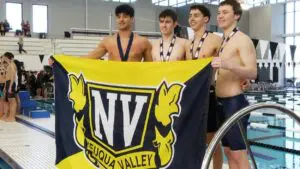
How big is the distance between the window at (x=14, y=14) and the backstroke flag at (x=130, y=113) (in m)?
22.1

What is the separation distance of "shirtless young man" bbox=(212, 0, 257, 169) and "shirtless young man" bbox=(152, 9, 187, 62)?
1.54 ft

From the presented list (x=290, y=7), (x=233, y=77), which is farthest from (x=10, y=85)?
(x=290, y=7)

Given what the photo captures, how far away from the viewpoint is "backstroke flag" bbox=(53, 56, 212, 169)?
2668mm

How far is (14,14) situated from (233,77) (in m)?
23.5

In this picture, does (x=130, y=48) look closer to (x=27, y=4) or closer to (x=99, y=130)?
(x=99, y=130)

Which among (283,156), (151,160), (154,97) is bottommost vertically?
(283,156)

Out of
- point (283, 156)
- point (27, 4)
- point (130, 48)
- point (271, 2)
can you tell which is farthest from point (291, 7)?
point (130, 48)

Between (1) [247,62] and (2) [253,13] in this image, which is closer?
(1) [247,62]

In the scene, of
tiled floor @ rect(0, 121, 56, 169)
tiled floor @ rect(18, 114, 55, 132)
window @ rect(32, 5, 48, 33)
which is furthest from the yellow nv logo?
window @ rect(32, 5, 48, 33)

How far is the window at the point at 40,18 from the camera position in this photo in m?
24.6

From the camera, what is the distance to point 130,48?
3.58m

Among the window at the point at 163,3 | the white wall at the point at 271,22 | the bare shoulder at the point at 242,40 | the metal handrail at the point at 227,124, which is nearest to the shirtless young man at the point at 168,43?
the bare shoulder at the point at 242,40

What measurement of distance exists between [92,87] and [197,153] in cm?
109

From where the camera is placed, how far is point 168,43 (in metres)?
3.36
